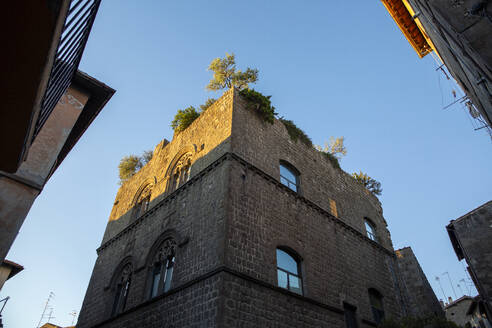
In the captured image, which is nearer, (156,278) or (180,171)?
(156,278)

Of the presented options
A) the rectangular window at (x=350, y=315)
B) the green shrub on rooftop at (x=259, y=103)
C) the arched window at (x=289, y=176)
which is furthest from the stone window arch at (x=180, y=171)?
the rectangular window at (x=350, y=315)

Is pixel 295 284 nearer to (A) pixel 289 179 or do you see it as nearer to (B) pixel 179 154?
(A) pixel 289 179

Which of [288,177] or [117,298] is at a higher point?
[288,177]

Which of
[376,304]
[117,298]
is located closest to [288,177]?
[376,304]

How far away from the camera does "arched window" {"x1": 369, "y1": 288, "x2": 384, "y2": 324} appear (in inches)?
453

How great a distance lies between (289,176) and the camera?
40.4 ft

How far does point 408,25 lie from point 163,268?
46.8ft

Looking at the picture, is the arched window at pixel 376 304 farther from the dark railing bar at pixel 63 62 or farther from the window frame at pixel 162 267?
the dark railing bar at pixel 63 62

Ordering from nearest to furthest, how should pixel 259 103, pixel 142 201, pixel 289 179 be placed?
1. pixel 289 179
2. pixel 259 103
3. pixel 142 201

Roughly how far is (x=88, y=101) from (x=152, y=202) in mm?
6123

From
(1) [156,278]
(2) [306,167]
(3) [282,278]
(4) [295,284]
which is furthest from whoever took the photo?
(2) [306,167]

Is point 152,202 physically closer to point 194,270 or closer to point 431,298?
point 194,270

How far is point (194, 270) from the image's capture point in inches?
334

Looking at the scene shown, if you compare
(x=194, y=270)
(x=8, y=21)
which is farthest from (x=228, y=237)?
(x=8, y=21)
